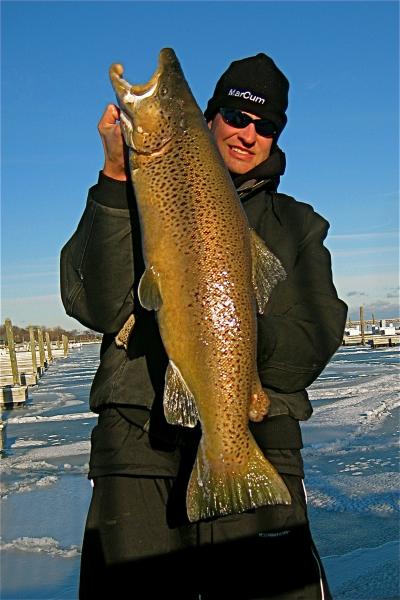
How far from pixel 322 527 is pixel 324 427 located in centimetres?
517

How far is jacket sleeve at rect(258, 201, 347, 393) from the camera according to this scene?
2.65m

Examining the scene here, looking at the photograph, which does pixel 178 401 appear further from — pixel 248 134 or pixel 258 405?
pixel 248 134

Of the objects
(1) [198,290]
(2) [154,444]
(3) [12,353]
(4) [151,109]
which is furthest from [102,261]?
(3) [12,353]

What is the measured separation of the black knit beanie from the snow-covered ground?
3162mm

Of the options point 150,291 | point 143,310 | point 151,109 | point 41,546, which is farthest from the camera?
point 41,546

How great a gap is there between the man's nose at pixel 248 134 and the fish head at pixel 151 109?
0.71m

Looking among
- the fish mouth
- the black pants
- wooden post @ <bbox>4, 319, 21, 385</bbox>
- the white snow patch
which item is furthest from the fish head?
wooden post @ <bbox>4, 319, 21, 385</bbox>

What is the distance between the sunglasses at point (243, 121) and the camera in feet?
10.5

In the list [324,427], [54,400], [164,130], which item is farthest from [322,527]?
[54,400]

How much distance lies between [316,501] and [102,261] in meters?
4.76

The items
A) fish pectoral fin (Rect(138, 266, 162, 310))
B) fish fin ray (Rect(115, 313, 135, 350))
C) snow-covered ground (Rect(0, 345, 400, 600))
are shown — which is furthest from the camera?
snow-covered ground (Rect(0, 345, 400, 600))

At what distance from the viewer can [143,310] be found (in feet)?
8.86

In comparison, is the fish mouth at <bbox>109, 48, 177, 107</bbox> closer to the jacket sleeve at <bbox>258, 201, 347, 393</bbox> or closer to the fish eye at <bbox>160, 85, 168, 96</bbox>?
the fish eye at <bbox>160, 85, 168, 96</bbox>

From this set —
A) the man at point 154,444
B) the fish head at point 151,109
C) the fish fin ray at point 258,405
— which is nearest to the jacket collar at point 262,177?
the man at point 154,444
